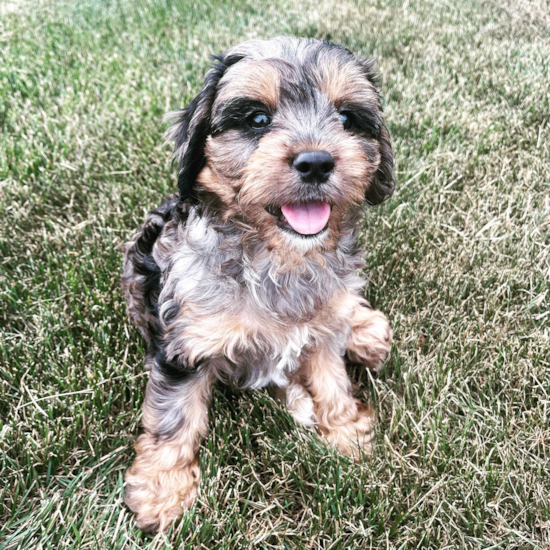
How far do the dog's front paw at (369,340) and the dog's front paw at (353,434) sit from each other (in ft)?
1.03

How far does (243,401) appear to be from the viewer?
292cm

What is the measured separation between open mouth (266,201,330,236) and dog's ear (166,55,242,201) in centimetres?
43

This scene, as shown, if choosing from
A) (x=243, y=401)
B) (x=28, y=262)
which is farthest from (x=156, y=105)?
(x=243, y=401)

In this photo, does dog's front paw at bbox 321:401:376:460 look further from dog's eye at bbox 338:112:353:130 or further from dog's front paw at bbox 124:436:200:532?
dog's eye at bbox 338:112:353:130

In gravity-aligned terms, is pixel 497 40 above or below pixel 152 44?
above

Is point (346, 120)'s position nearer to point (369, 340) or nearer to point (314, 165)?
point (314, 165)

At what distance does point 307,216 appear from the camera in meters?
2.22

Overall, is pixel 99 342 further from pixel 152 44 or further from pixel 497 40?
pixel 497 40

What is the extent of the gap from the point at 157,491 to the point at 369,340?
1.35 meters

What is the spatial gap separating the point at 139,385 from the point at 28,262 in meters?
1.34

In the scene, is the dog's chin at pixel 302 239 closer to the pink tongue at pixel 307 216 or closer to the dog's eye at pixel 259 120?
the pink tongue at pixel 307 216

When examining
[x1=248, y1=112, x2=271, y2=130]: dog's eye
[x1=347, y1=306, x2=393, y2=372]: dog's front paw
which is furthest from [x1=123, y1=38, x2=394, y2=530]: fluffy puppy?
[x1=347, y1=306, x2=393, y2=372]: dog's front paw

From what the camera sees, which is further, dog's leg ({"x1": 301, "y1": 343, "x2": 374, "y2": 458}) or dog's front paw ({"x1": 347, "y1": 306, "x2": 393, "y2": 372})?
dog's front paw ({"x1": 347, "y1": 306, "x2": 393, "y2": 372})

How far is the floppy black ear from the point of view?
2.65 metres
